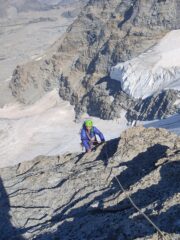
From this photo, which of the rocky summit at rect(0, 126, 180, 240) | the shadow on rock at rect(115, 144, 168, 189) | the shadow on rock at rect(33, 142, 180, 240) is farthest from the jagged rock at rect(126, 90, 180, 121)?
the shadow on rock at rect(33, 142, 180, 240)

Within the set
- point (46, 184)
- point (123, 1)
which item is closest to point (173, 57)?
point (123, 1)

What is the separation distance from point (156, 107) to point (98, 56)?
51.0 feet

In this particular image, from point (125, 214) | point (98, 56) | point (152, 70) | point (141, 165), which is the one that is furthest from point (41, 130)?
point (125, 214)

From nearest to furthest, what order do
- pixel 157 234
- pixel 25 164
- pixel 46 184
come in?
pixel 157 234 < pixel 46 184 < pixel 25 164

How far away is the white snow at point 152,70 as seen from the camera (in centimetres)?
4206

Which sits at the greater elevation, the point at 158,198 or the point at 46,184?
the point at 158,198

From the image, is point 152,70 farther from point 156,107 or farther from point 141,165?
point 141,165

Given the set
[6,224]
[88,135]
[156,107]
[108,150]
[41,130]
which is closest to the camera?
[6,224]

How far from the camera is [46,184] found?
10922 millimetres

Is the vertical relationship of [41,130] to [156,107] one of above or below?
below

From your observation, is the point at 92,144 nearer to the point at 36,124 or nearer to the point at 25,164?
the point at 25,164

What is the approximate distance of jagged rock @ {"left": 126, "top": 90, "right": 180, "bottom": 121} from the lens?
124ft

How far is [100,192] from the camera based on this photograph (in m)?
9.46

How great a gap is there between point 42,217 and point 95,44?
49.2 m
